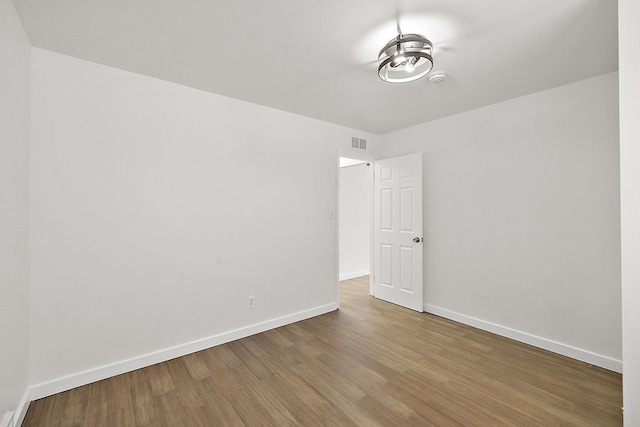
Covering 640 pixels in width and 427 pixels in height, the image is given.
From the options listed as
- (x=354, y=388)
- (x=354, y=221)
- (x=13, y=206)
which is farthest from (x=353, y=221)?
(x=13, y=206)

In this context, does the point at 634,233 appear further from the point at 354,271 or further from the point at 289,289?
the point at 354,271

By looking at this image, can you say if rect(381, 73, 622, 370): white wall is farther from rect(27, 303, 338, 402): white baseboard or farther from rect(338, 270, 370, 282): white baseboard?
rect(27, 303, 338, 402): white baseboard

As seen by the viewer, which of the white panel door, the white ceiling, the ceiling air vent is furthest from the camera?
the ceiling air vent

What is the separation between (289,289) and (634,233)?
298 centimetres

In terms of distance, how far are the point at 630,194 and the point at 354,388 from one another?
2147 millimetres

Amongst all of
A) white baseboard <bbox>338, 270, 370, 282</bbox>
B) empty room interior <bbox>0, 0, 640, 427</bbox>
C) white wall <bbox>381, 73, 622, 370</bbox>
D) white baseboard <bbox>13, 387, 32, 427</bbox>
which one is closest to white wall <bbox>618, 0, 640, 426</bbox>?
empty room interior <bbox>0, 0, 640, 427</bbox>

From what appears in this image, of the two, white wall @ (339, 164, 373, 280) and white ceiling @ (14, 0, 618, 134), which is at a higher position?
white ceiling @ (14, 0, 618, 134)

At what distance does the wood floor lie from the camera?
6.13 feet

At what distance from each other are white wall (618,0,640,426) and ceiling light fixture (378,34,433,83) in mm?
1005

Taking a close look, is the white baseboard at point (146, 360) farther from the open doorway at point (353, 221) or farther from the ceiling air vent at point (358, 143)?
the ceiling air vent at point (358, 143)

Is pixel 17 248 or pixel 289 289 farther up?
pixel 17 248

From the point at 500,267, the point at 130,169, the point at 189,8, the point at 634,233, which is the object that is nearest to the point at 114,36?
the point at 189,8

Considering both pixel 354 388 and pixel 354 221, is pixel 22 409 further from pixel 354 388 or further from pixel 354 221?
pixel 354 221

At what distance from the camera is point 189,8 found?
168cm
